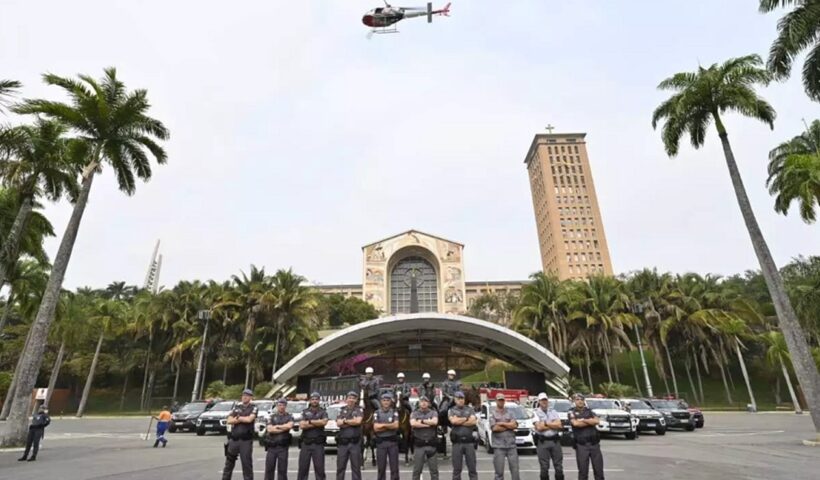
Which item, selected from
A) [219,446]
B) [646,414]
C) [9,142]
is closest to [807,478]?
[646,414]

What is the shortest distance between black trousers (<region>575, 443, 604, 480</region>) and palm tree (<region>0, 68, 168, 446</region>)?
1672 centimetres

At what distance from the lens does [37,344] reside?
49.4ft

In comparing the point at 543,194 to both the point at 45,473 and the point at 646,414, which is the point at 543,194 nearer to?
the point at 646,414

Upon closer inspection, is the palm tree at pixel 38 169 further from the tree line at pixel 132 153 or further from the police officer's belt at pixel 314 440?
the police officer's belt at pixel 314 440

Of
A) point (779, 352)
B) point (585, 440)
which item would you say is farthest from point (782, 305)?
point (779, 352)

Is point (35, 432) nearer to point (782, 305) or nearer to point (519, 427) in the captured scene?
point (519, 427)

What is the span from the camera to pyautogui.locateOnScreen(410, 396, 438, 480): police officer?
7.54 m

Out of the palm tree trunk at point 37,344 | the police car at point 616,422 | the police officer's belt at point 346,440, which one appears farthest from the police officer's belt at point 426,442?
the palm tree trunk at point 37,344

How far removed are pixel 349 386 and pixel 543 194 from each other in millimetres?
86103

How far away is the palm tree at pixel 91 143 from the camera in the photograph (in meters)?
14.9

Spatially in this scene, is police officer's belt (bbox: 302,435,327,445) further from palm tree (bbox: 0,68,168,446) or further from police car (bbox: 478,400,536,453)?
palm tree (bbox: 0,68,168,446)

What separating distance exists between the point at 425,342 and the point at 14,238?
32.7 m

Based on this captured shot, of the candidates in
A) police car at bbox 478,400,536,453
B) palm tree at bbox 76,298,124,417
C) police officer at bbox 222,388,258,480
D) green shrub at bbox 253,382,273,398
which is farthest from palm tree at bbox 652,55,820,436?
palm tree at bbox 76,298,124,417

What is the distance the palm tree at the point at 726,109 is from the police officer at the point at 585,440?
11.9m
